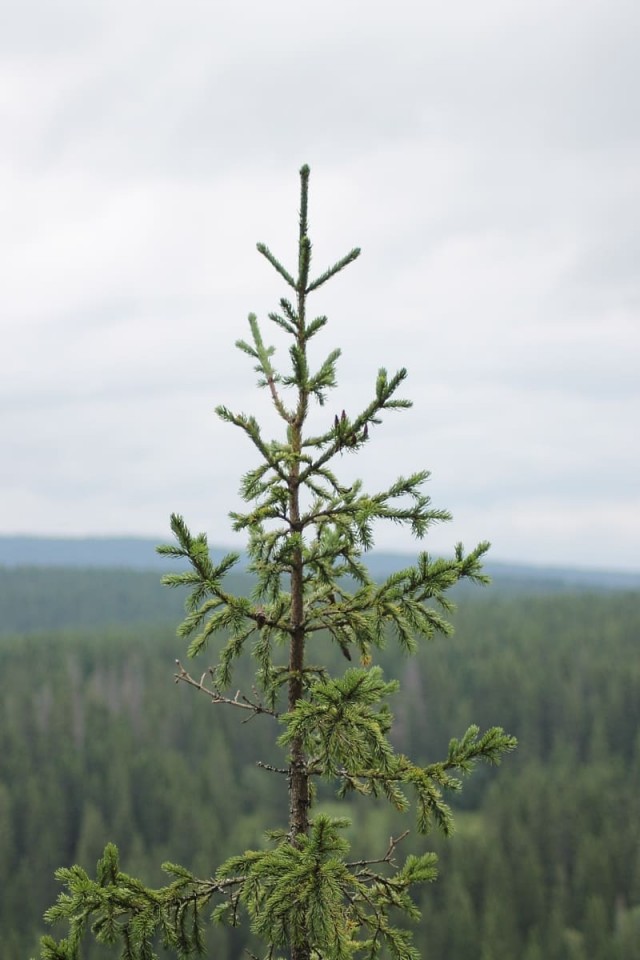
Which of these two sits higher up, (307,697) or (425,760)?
(307,697)

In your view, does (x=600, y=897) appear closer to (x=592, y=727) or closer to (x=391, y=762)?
(x=592, y=727)

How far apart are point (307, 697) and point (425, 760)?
94.1m

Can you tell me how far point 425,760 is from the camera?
320ft

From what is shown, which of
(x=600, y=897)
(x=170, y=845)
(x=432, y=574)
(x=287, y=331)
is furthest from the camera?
(x=170, y=845)

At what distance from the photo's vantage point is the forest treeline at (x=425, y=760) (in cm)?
5628

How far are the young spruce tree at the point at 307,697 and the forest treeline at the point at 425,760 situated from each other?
143 feet

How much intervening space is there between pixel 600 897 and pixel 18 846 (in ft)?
156

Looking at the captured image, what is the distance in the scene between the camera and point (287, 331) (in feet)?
28.1

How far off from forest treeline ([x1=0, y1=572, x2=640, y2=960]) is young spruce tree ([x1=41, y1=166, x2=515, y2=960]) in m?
43.5

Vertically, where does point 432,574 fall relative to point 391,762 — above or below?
above

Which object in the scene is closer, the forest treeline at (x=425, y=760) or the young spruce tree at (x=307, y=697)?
the young spruce tree at (x=307, y=697)

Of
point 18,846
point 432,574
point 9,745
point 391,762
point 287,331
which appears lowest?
point 18,846

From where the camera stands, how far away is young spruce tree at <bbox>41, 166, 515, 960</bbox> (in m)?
6.85

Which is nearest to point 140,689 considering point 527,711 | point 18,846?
point 18,846
